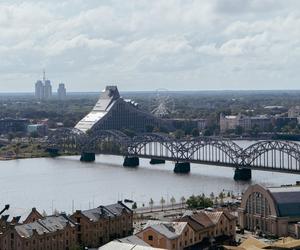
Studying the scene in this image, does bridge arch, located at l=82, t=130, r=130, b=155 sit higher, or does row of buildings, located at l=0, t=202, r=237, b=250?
bridge arch, located at l=82, t=130, r=130, b=155

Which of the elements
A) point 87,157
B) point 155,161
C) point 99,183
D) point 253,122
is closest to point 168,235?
point 99,183

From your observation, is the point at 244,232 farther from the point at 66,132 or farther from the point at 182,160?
the point at 66,132

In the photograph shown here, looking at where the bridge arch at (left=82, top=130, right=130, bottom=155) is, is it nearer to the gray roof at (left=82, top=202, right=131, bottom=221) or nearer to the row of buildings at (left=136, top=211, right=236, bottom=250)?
the gray roof at (left=82, top=202, right=131, bottom=221)

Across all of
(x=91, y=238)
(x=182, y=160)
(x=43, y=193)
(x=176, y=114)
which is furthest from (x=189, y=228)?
(x=176, y=114)

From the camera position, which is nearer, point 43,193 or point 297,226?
point 297,226

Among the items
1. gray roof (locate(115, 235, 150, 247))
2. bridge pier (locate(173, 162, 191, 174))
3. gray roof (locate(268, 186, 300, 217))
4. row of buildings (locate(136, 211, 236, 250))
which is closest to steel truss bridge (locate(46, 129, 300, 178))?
bridge pier (locate(173, 162, 191, 174))

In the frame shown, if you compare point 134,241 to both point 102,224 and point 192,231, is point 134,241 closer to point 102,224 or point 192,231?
point 192,231
